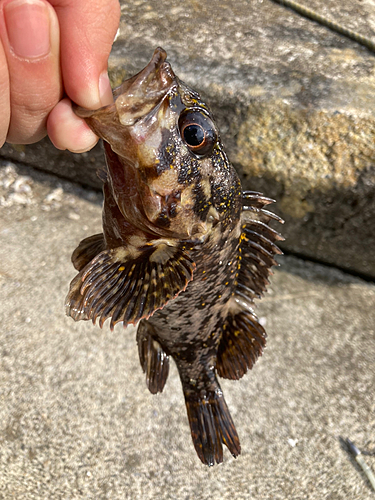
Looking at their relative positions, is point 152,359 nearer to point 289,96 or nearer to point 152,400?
point 152,400

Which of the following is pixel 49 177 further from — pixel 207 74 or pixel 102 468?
pixel 102 468

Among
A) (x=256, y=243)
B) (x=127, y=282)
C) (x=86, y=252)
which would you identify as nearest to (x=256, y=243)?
(x=256, y=243)

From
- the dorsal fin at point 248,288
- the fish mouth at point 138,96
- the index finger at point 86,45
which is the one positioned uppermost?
the index finger at point 86,45

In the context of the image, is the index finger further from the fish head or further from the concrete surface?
the concrete surface

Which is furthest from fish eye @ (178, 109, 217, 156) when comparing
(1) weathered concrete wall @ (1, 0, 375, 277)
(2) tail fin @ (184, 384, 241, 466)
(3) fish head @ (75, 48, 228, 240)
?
(1) weathered concrete wall @ (1, 0, 375, 277)

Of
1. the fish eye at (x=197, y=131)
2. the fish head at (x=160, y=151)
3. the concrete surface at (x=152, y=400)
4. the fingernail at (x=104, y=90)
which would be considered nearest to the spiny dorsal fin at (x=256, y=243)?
the fish head at (x=160, y=151)

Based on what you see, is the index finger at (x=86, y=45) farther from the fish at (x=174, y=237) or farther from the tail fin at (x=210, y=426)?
the tail fin at (x=210, y=426)
